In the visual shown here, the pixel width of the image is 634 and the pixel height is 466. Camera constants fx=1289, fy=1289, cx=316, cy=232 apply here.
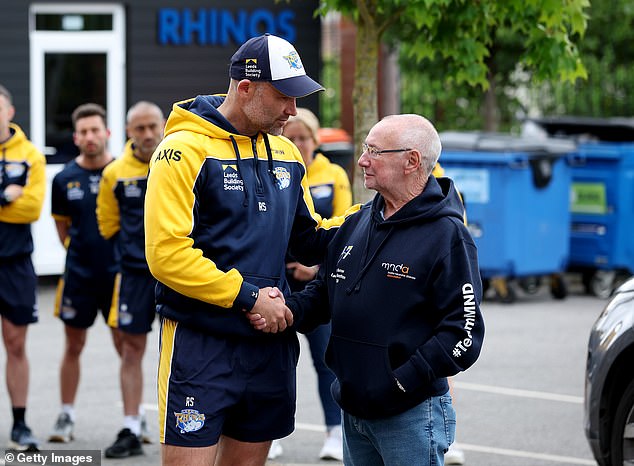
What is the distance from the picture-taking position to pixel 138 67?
15.6 m

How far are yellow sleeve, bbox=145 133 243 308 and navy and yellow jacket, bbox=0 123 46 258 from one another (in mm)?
3445

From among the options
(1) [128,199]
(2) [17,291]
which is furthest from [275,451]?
(2) [17,291]

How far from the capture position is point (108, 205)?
7.71 m

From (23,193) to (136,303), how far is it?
0.97m

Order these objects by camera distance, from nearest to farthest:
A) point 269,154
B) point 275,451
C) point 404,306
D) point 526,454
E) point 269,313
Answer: point 404,306 → point 269,313 → point 269,154 → point 275,451 → point 526,454

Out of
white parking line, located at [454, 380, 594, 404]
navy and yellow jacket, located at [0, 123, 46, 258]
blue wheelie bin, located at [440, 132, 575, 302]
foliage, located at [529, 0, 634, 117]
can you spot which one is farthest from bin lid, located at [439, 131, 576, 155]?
navy and yellow jacket, located at [0, 123, 46, 258]

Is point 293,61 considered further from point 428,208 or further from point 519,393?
point 519,393

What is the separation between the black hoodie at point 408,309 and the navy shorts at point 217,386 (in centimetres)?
34

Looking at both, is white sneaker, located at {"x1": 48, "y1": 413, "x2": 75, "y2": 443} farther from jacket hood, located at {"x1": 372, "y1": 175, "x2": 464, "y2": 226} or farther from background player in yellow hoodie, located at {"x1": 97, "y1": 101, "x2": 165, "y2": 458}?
jacket hood, located at {"x1": 372, "y1": 175, "x2": 464, "y2": 226}

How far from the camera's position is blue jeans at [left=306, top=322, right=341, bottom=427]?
713cm

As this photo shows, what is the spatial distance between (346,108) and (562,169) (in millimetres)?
4497

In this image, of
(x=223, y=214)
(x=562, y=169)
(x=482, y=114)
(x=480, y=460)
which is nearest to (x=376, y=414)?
(x=223, y=214)

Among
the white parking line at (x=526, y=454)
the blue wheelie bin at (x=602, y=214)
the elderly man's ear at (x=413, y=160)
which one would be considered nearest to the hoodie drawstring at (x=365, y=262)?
the elderly man's ear at (x=413, y=160)

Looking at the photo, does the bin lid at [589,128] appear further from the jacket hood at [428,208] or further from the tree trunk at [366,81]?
the jacket hood at [428,208]
